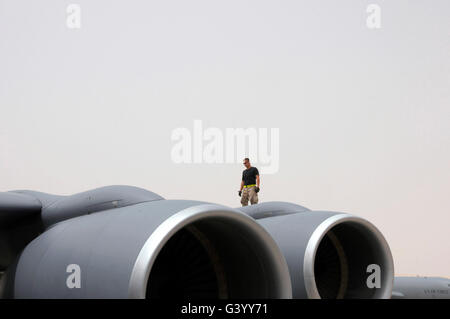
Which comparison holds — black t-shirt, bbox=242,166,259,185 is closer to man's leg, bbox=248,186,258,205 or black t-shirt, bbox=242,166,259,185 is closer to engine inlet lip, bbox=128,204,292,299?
man's leg, bbox=248,186,258,205

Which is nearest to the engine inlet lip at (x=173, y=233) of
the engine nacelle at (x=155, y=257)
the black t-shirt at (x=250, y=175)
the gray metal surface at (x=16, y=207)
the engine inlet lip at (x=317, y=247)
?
the engine nacelle at (x=155, y=257)

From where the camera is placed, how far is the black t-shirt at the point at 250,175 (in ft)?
29.0

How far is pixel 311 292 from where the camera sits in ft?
13.9

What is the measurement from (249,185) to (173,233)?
249 inches

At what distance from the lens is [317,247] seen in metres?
4.42

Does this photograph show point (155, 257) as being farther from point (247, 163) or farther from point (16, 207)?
point (247, 163)

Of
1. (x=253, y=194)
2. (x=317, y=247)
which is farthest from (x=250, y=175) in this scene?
(x=317, y=247)

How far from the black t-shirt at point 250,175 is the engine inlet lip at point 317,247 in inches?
163

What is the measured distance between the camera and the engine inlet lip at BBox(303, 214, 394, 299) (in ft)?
14.1

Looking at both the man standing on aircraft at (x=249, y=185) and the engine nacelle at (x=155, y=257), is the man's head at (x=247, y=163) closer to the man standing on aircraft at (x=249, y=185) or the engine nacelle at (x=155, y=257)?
the man standing on aircraft at (x=249, y=185)
